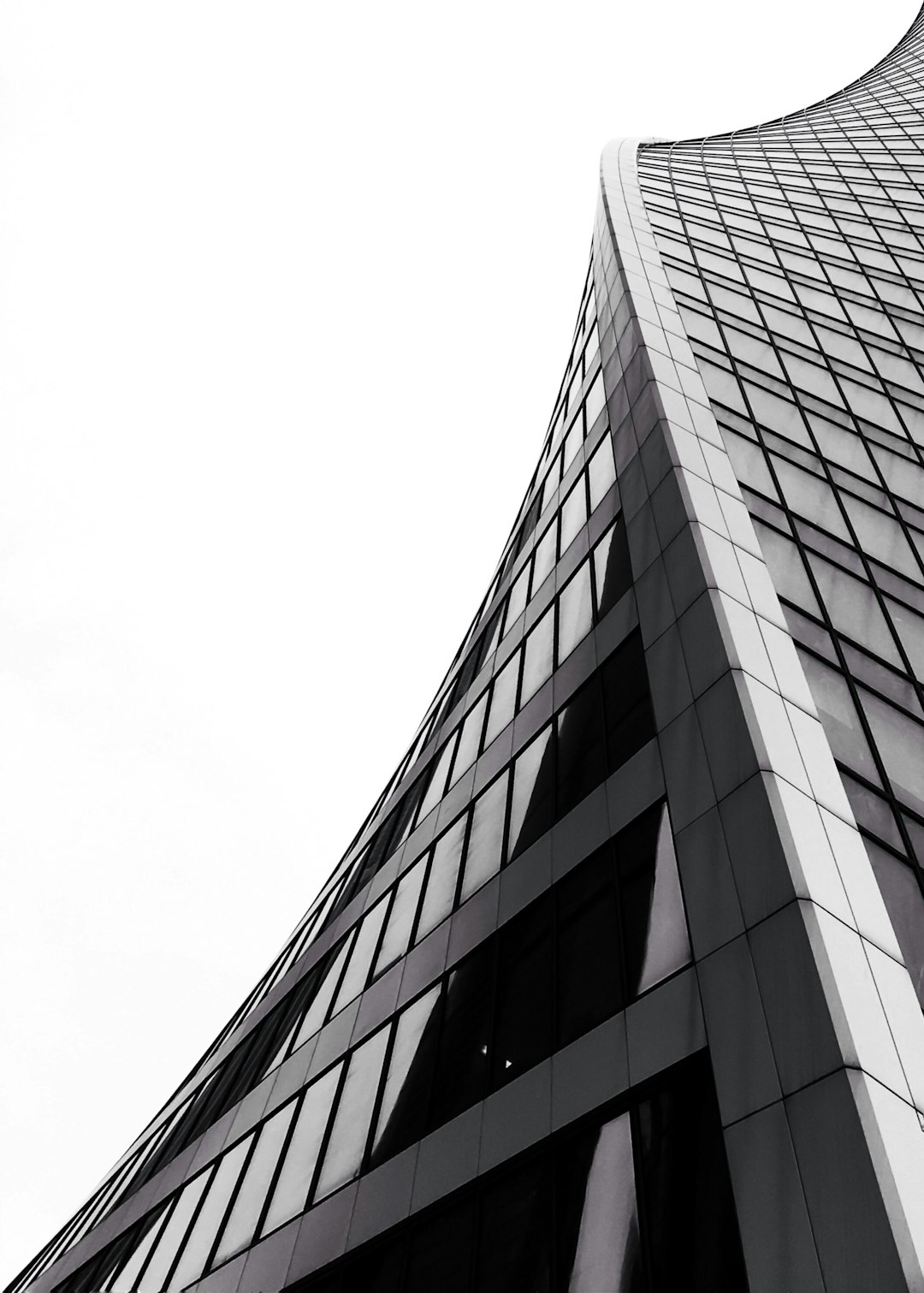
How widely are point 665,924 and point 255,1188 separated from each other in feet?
37.6

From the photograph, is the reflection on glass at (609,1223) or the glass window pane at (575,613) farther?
the glass window pane at (575,613)

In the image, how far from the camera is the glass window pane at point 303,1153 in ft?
50.9

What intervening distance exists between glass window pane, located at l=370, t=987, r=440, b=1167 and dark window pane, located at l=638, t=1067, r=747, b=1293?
487 centimetres

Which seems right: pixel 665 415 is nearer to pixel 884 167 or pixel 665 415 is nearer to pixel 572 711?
pixel 572 711

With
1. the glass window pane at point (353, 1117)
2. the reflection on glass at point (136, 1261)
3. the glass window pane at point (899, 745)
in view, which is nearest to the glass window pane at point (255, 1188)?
the glass window pane at point (353, 1117)

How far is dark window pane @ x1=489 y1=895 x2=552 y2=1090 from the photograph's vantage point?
11594 millimetres

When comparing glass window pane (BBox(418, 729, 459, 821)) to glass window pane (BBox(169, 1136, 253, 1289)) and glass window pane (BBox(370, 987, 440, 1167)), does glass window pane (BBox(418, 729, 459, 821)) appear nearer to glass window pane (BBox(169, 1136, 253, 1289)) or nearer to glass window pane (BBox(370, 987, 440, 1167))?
glass window pane (BBox(370, 987, 440, 1167))

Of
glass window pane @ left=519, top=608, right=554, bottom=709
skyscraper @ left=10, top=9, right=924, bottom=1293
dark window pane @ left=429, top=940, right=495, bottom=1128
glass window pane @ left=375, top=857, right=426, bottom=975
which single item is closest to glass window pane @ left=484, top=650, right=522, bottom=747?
skyscraper @ left=10, top=9, right=924, bottom=1293

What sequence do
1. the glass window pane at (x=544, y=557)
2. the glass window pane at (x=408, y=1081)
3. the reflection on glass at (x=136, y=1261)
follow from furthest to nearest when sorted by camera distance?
the glass window pane at (x=544, y=557) < the reflection on glass at (x=136, y=1261) < the glass window pane at (x=408, y=1081)

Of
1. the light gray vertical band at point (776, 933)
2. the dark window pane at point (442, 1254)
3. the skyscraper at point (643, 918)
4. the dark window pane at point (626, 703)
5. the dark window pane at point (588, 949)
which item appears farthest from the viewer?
the dark window pane at point (626, 703)

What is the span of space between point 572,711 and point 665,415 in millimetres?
5308

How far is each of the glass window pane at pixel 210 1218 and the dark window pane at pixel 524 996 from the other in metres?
9.58

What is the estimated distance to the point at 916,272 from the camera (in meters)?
33.4

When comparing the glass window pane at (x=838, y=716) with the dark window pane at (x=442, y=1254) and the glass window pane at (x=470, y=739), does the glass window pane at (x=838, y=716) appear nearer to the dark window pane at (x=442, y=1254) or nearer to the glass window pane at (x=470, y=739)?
the dark window pane at (x=442, y=1254)
